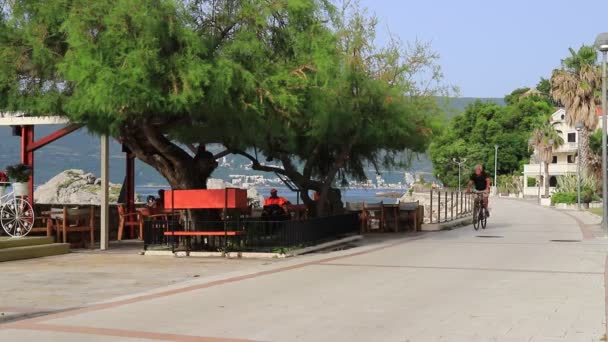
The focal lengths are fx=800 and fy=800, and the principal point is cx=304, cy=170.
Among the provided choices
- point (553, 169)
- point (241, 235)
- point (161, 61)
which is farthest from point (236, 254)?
point (553, 169)

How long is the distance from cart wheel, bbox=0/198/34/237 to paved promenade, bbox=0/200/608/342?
5.68 m

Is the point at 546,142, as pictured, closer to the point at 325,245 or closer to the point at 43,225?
the point at 325,245

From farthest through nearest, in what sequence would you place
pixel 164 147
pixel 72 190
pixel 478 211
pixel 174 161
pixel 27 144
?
pixel 72 190 → pixel 478 211 → pixel 27 144 → pixel 174 161 → pixel 164 147

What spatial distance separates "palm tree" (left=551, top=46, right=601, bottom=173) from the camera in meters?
61.7

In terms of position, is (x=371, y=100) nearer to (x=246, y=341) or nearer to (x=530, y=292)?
(x=530, y=292)

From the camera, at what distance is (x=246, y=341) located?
7414 millimetres

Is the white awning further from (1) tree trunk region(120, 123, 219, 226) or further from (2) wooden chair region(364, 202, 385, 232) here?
(2) wooden chair region(364, 202, 385, 232)

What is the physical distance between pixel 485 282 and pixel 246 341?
5580 mm

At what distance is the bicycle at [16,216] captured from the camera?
56.0 ft

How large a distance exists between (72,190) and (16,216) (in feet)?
93.1

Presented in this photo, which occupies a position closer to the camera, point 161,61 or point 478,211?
point 161,61

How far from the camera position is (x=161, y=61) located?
14258mm

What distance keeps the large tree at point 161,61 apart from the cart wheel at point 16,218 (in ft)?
7.80

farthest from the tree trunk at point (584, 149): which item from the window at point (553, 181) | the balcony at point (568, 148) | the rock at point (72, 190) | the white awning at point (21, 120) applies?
the white awning at point (21, 120)
